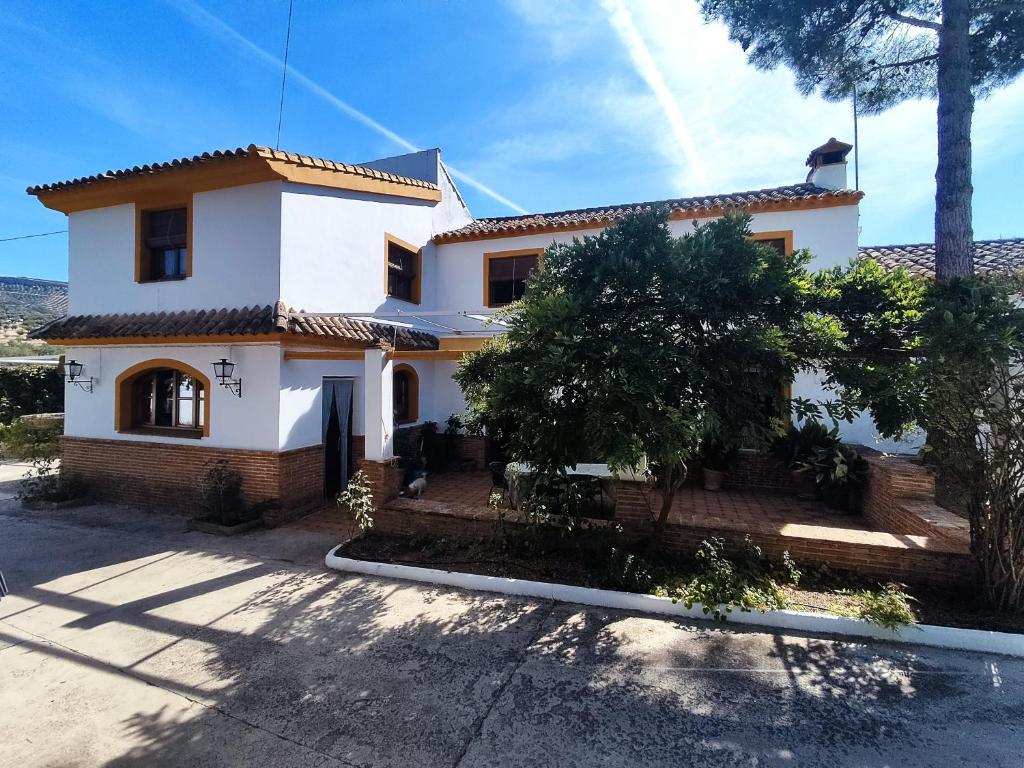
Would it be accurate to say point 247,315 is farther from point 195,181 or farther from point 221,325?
point 195,181

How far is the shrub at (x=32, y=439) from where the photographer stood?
44.3ft

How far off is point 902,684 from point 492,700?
4.15 metres

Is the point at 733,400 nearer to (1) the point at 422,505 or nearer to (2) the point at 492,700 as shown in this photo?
(2) the point at 492,700

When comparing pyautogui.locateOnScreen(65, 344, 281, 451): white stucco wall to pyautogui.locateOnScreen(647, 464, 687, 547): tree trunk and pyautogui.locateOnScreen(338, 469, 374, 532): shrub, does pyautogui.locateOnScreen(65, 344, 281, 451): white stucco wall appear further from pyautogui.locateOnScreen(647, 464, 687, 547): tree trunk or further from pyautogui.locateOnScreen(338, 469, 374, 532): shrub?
pyautogui.locateOnScreen(647, 464, 687, 547): tree trunk

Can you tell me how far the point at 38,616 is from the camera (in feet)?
19.4

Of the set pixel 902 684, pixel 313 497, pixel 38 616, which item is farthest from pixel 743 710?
pixel 313 497

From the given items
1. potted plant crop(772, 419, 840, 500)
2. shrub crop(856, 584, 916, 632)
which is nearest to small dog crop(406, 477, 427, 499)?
shrub crop(856, 584, 916, 632)

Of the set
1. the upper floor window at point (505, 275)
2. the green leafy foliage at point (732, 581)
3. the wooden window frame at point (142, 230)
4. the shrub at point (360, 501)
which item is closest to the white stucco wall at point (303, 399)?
the shrub at point (360, 501)

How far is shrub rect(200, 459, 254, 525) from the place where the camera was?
9.24m

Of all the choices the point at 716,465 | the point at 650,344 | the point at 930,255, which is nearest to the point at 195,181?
the point at 650,344

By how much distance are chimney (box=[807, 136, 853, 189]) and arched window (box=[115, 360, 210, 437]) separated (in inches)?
720

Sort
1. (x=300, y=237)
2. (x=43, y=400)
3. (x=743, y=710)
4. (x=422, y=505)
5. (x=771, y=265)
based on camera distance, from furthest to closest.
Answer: (x=43, y=400)
(x=300, y=237)
(x=422, y=505)
(x=771, y=265)
(x=743, y=710)

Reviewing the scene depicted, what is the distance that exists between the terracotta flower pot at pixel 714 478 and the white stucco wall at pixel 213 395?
10.2 meters

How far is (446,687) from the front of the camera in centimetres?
446
